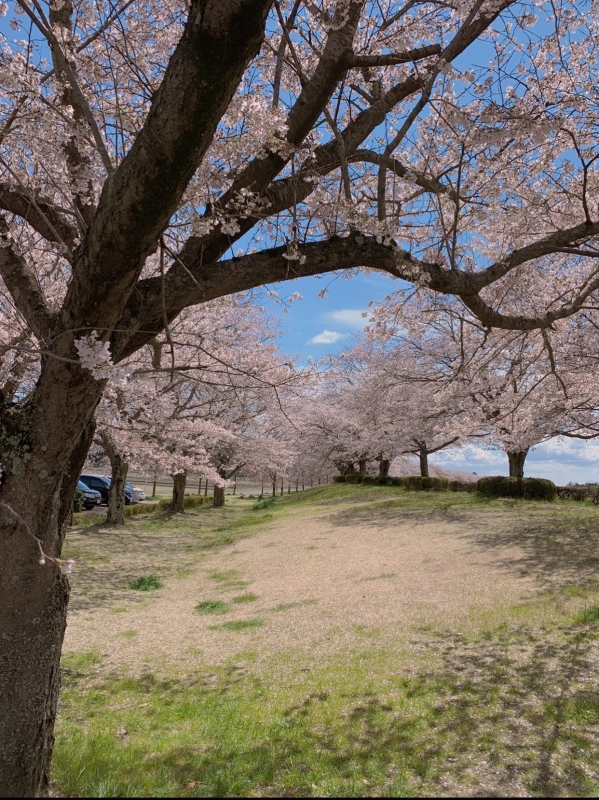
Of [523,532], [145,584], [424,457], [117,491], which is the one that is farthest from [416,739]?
[424,457]

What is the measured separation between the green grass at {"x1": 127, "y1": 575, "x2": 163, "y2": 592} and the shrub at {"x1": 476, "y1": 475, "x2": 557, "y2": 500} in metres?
13.1

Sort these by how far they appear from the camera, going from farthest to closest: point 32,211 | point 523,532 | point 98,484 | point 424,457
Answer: point 98,484
point 424,457
point 523,532
point 32,211

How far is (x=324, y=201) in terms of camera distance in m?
4.43

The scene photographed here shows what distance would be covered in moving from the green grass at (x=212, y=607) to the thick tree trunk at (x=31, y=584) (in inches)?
188

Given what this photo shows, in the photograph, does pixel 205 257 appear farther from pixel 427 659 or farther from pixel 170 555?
pixel 170 555

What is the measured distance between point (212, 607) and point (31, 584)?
5.25 meters

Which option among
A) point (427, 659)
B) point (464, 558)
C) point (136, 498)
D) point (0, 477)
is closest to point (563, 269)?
point (464, 558)

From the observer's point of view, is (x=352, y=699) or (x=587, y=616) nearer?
(x=352, y=699)

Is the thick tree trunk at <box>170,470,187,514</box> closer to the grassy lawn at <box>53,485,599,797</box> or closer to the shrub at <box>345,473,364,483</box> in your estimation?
the shrub at <box>345,473,364,483</box>

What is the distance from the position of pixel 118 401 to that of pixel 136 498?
54.3 feet

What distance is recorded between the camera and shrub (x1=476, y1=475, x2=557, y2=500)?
1650cm

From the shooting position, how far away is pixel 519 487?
17.3 m

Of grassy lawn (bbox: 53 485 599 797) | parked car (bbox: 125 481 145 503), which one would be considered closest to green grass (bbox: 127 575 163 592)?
grassy lawn (bbox: 53 485 599 797)

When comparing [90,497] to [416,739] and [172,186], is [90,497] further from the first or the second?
[172,186]
